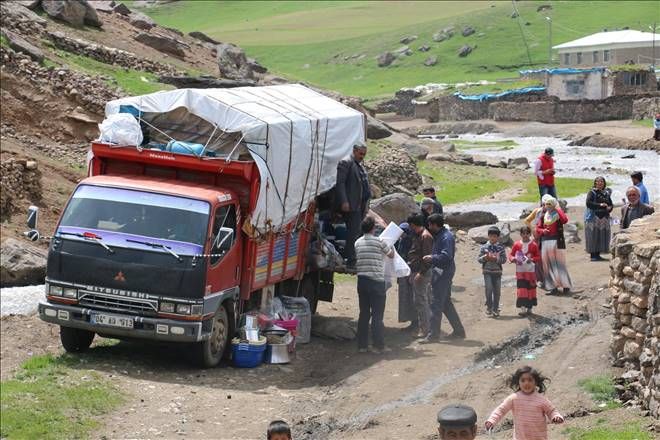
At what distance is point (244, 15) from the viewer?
162000 millimetres

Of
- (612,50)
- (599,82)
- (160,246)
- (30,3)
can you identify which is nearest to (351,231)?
(160,246)

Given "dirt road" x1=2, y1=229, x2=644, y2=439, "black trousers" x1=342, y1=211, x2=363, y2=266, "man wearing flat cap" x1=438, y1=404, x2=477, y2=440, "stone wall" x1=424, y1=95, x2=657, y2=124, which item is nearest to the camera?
Answer: "man wearing flat cap" x1=438, y1=404, x2=477, y2=440

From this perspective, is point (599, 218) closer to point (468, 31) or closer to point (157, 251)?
point (157, 251)

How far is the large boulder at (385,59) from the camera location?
118 meters

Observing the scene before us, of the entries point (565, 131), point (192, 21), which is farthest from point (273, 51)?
point (565, 131)

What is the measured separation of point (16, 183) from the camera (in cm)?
2264

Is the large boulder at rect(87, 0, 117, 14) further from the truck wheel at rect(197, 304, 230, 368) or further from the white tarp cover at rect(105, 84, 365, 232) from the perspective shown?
the truck wheel at rect(197, 304, 230, 368)

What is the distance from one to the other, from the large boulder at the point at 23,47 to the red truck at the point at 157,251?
12.9 m

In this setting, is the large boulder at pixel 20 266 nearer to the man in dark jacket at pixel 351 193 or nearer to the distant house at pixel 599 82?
the man in dark jacket at pixel 351 193

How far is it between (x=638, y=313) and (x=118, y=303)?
5994 millimetres

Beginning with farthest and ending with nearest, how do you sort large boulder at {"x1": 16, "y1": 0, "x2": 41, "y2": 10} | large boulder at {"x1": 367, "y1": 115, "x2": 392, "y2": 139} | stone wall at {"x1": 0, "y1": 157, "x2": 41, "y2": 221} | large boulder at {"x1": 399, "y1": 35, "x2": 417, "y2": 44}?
1. large boulder at {"x1": 399, "y1": 35, "x2": 417, "y2": 44}
2. large boulder at {"x1": 367, "y1": 115, "x2": 392, "y2": 139}
3. large boulder at {"x1": 16, "y1": 0, "x2": 41, "y2": 10}
4. stone wall at {"x1": 0, "y1": 157, "x2": 41, "y2": 221}

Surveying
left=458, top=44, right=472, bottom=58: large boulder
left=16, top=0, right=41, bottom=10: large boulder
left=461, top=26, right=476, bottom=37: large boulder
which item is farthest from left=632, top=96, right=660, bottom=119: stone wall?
left=461, top=26, right=476, bottom=37: large boulder

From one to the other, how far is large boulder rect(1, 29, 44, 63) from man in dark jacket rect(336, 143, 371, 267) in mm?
12327

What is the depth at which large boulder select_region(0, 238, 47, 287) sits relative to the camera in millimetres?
19844
